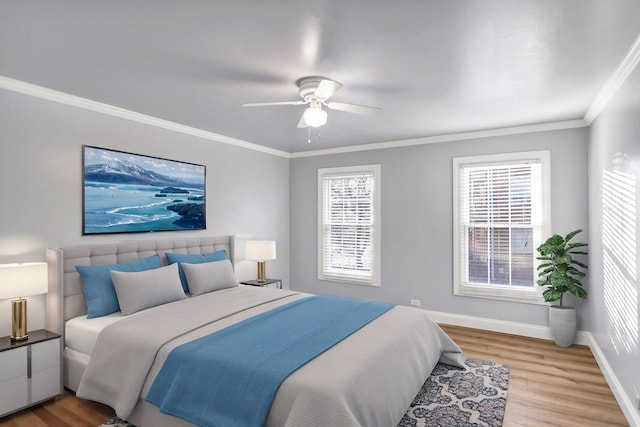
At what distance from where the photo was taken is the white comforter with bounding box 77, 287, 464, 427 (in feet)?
6.58

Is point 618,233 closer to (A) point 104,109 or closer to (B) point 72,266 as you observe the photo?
(B) point 72,266

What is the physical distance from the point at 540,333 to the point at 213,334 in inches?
151

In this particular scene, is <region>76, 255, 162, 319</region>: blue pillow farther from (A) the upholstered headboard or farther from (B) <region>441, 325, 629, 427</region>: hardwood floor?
(B) <region>441, 325, 629, 427</region>: hardwood floor

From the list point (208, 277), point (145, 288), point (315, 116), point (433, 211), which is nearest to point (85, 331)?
point (145, 288)

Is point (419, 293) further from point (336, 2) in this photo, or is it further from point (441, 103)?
point (336, 2)

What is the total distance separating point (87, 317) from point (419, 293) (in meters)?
3.92

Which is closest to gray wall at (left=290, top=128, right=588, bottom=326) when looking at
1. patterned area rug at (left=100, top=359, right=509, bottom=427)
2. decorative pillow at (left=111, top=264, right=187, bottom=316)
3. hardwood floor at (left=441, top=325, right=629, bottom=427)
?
hardwood floor at (left=441, top=325, right=629, bottom=427)

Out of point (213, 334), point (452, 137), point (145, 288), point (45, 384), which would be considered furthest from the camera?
point (452, 137)

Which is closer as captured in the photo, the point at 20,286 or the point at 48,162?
the point at 20,286

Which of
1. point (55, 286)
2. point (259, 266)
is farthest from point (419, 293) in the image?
point (55, 286)

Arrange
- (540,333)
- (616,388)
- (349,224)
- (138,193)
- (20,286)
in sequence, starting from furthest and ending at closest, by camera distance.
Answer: (349,224) < (540,333) < (138,193) < (616,388) < (20,286)

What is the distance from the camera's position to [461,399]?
2984 millimetres

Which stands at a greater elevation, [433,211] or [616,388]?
[433,211]

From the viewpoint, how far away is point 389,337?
9.10 feet
